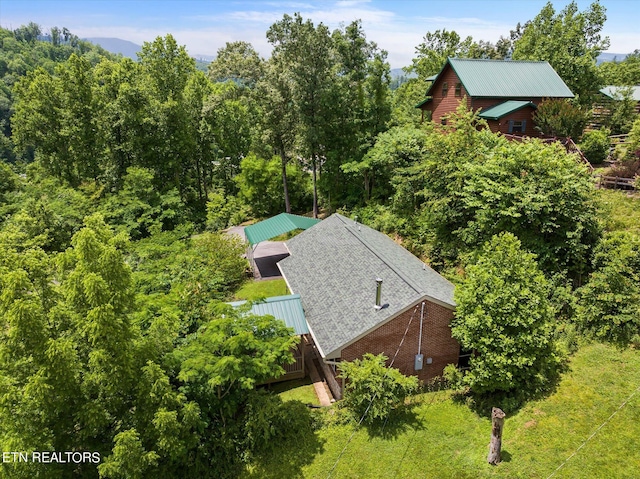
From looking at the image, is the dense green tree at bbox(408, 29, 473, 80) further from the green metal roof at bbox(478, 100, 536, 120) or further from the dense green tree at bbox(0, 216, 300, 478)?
the dense green tree at bbox(0, 216, 300, 478)

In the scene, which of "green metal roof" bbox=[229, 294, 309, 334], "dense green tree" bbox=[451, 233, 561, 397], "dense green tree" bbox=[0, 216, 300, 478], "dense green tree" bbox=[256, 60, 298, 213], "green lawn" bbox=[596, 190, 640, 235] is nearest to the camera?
"dense green tree" bbox=[0, 216, 300, 478]

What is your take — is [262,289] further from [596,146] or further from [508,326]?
[596,146]

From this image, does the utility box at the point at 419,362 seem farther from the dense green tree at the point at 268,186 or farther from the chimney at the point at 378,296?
the dense green tree at the point at 268,186

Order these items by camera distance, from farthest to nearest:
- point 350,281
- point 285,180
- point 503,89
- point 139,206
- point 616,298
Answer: point 285,180
point 139,206
point 503,89
point 350,281
point 616,298

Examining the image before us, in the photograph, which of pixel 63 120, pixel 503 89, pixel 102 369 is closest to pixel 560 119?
pixel 503 89

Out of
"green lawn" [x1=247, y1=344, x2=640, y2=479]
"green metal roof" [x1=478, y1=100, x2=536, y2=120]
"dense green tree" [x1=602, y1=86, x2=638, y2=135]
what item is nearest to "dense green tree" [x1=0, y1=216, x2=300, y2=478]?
"green lawn" [x1=247, y1=344, x2=640, y2=479]

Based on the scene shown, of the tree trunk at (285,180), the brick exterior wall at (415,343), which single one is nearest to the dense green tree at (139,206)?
the tree trunk at (285,180)
